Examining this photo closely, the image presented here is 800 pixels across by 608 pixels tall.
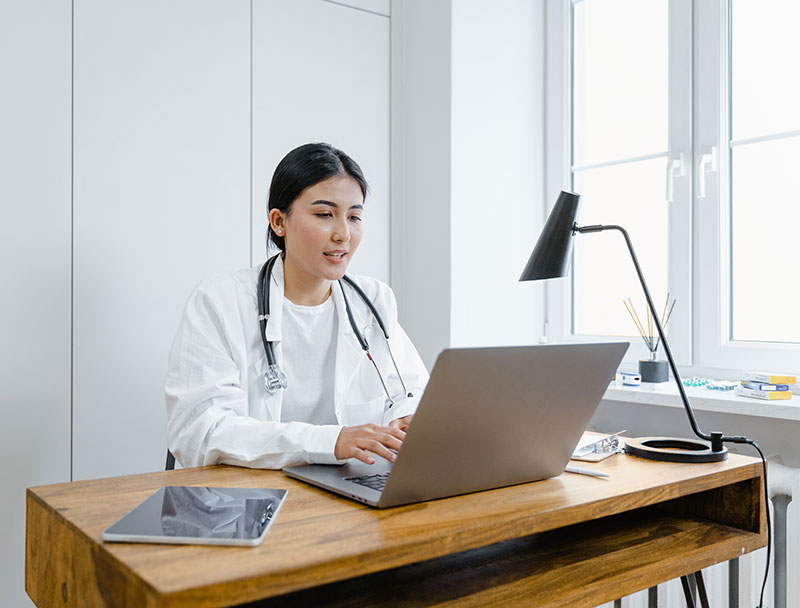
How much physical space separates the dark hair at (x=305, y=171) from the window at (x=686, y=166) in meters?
1.05

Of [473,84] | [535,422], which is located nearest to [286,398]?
[535,422]

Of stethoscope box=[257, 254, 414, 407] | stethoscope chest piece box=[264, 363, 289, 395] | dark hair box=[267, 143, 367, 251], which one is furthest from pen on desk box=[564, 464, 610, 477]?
dark hair box=[267, 143, 367, 251]

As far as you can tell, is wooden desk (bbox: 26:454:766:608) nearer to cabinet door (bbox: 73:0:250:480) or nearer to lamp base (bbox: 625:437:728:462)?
lamp base (bbox: 625:437:728:462)

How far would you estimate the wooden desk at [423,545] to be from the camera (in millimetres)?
685

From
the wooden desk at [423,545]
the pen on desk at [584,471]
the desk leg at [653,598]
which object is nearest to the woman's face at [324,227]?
the wooden desk at [423,545]

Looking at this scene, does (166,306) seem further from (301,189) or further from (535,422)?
(535,422)

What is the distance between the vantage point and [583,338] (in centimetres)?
243

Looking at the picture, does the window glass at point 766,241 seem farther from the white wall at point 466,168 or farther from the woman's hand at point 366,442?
the woman's hand at point 366,442

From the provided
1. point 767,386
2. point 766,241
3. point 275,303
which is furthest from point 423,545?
point 766,241

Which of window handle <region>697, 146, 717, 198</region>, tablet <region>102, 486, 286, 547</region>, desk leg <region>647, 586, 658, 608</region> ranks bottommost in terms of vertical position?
desk leg <region>647, 586, 658, 608</region>

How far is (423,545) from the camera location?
0.78 m

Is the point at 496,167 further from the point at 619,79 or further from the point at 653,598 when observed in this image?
the point at 653,598

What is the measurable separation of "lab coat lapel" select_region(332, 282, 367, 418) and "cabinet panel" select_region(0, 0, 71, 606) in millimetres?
739

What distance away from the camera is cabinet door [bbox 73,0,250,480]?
73.6 inches
